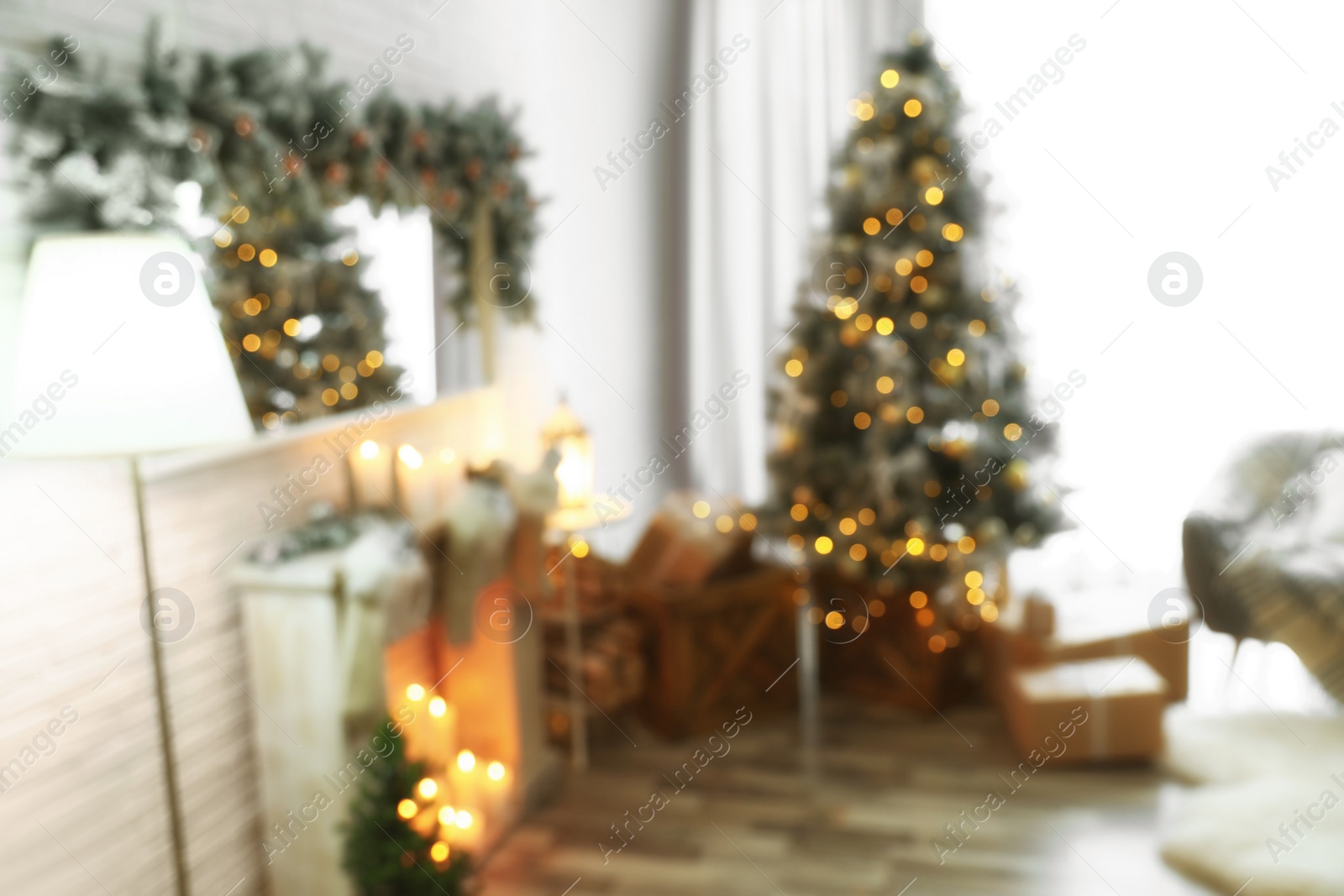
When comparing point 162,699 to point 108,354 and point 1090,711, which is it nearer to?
point 108,354

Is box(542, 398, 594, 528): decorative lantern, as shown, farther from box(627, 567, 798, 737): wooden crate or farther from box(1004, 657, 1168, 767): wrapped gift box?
box(1004, 657, 1168, 767): wrapped gift box

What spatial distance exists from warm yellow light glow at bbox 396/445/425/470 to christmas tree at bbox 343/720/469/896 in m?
0.78

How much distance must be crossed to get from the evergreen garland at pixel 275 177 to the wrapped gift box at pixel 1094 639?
205cm

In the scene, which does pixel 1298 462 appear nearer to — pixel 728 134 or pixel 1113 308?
pixel 1113 308

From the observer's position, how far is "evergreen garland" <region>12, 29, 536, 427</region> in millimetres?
1727

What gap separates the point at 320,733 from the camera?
220 cm

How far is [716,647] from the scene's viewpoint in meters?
3.36

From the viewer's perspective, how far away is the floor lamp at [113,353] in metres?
1.49

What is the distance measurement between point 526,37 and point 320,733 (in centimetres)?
260

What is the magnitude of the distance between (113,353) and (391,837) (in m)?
1.26

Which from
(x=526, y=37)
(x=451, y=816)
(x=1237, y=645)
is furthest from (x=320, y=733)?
(x=1237, y=645)

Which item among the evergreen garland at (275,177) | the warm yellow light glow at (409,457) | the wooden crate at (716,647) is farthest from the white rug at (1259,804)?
the evergreen garland at (275,177)

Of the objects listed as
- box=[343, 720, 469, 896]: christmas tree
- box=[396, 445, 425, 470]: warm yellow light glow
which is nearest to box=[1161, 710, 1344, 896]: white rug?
box=[343, 720, 469, 896]: christmas tree

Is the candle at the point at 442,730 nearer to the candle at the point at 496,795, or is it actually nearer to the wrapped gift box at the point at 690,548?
the candle at the point at 496,795
